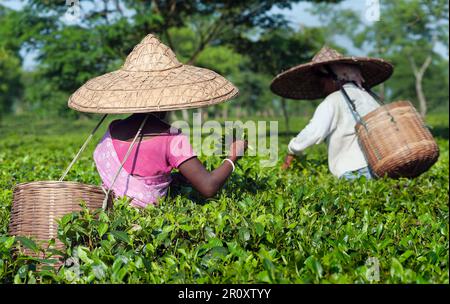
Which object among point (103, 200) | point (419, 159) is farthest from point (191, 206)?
point (419, 159)

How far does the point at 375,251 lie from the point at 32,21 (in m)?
14.9

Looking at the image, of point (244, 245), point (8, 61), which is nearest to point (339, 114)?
point (244, 245)

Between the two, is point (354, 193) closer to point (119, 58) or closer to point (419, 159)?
point (419, 159)

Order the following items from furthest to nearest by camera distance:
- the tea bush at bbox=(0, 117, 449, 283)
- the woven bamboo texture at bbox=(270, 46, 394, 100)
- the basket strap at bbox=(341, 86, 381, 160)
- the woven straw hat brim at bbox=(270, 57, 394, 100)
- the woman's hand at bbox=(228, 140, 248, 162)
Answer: the woven straw hat brim at bbox=(270, 57, 394, 100) < the woven bamboo texture at bbox=(270, 46, 394, 100) < the basket strap at bbox=(341, 86, 381, 160) < the woman's hand at bbox=(228, 140, 248, 162) < the tea bush at bbox=(0, 117, 449, 283)

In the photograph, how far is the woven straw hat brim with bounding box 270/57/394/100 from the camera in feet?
18.3

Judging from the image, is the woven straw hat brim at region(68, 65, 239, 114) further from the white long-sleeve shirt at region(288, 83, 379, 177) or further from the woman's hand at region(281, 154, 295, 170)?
the woman's hand at region(281, 154, 295, 170)

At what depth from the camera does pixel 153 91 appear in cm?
326

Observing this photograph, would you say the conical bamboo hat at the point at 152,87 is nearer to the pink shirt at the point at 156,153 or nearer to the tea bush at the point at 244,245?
the pink shirt at the point at 156,153

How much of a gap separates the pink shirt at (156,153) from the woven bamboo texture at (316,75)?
2.35 m

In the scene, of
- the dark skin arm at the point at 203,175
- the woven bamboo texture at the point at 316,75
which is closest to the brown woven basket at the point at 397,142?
the woven bamboo texture at the point at 316,75

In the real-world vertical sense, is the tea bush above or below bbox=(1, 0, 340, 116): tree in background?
above

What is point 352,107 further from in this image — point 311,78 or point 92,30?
point 92,30

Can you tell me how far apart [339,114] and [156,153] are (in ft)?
7.67

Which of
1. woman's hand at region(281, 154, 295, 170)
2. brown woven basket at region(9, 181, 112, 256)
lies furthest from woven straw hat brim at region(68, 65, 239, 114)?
woman's hand at region(281, 154, 295, 170)
